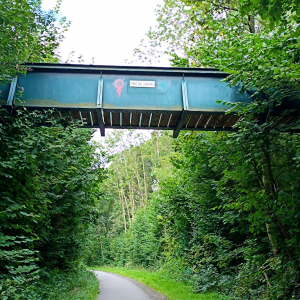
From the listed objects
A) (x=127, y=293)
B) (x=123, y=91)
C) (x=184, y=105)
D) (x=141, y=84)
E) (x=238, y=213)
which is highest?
(x=141, y=84)

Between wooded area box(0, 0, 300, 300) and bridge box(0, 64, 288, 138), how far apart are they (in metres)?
0.40

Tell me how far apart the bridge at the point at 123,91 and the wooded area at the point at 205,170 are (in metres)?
0.40

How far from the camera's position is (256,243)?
906 cm

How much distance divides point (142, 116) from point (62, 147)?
2.29m

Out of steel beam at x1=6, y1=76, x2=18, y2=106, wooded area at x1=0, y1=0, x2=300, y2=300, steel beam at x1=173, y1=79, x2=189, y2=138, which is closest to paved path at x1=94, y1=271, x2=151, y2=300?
wooded area at x1=0, y1=0, x2=300, y2=300

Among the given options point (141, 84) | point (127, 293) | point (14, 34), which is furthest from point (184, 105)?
point (127, 293)

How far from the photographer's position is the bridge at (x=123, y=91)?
6.98 metres

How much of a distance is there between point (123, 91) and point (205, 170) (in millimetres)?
5966

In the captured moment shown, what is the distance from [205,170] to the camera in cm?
1180

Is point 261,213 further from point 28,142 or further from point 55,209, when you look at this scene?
point 55,209

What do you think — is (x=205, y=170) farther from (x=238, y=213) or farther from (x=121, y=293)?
(x=121, y=293)

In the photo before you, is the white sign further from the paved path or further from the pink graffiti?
the paved path

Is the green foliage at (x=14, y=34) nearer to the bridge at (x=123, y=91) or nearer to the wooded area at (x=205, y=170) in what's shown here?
the wooded area at (x=205, y=170)

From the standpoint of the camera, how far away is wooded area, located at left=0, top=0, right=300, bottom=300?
211 inches
